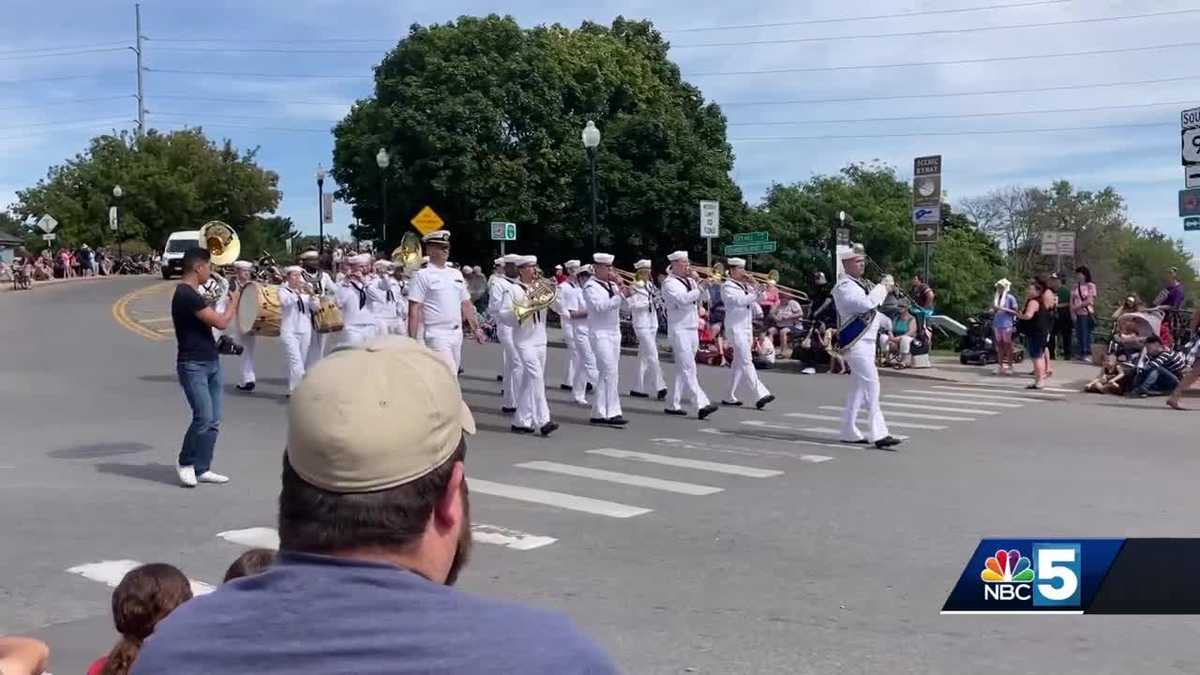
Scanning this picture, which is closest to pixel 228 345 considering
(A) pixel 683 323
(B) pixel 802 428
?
(A) pixel 683 323

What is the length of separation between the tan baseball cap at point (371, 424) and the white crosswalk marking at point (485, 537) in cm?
631

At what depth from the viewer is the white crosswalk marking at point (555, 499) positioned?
30.5 feet

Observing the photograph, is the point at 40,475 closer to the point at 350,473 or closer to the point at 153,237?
the point at 350,473

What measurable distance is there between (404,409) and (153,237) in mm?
76902

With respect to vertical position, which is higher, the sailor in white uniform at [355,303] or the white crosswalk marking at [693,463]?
the sailor in white uniform at [355,303]

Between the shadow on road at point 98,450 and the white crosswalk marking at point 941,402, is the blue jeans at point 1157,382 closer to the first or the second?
the white crosswalk marking at point 941,402

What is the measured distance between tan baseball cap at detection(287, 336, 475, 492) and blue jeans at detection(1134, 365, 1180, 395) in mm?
17994

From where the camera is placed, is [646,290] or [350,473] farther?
[646,290]

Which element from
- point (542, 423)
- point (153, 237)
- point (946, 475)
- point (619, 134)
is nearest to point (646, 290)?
point (542, 423)

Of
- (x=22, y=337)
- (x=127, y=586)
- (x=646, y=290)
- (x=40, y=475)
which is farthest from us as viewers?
(x=22, y=337)

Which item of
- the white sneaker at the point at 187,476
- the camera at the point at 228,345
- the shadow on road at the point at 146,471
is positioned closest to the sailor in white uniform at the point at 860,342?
the white sneaker at the point at 187,476

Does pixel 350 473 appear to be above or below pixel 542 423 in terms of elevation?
above

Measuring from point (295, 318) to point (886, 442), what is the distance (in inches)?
367

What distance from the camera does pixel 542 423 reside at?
43.9ft
